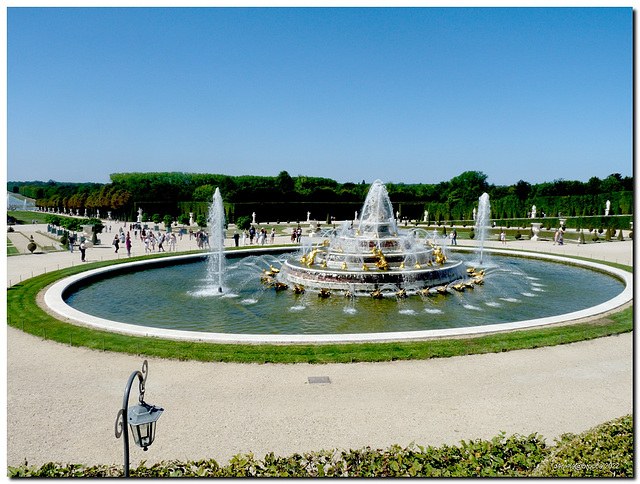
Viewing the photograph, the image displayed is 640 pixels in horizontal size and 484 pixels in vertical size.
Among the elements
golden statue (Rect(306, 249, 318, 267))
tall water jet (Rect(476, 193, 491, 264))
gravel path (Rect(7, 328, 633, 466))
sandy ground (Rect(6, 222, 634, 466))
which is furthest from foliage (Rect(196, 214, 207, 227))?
gravel path (Rect(7, 328, 633, 466))

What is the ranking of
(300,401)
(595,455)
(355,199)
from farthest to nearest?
1. (355,199)
2. (300,401)
3. (595,455)

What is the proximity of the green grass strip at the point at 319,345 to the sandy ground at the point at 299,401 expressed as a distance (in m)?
0.36

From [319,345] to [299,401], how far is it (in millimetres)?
3665

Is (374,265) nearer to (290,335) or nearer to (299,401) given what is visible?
(290,335)

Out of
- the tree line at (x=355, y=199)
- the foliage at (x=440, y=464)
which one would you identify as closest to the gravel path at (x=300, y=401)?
the foliage at (x=440, y=464)

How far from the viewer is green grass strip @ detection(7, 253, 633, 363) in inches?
484

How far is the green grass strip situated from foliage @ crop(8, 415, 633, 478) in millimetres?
4826

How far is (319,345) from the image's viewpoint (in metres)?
13.4

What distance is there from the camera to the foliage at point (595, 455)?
6191mm

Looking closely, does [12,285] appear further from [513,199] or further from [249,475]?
[513,199]


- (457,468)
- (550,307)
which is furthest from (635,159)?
(550,307)

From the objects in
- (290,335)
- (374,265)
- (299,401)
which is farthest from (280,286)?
(299,401)

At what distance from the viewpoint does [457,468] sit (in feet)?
22.1

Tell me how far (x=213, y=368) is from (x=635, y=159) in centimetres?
956
